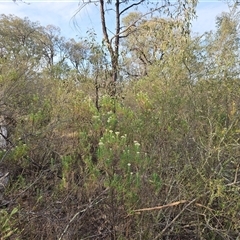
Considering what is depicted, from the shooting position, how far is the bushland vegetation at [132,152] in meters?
2.81

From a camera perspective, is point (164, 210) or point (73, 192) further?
point (73, 192)

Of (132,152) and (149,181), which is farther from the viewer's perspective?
(132,152)

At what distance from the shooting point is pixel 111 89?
22.0 feet

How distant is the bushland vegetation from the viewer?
2.81 m

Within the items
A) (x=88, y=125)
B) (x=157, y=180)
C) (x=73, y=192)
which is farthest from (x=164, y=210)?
(x=88, y=125)

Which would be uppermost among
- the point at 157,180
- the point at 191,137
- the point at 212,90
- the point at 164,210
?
the point at 212,90

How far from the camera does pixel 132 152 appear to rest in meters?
3.38

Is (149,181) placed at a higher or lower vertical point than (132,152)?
lower

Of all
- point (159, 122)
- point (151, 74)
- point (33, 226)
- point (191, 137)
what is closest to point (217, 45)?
point (151, 74)

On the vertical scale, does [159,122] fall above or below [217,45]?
below

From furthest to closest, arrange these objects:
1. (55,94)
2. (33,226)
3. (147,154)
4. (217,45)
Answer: (55,94), (217,45), (147,154), (33,226)

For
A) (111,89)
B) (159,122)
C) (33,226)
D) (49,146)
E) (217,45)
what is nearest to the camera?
(33,226)

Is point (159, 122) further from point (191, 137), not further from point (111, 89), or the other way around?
point (111, 89)

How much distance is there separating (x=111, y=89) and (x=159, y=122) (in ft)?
9.79
